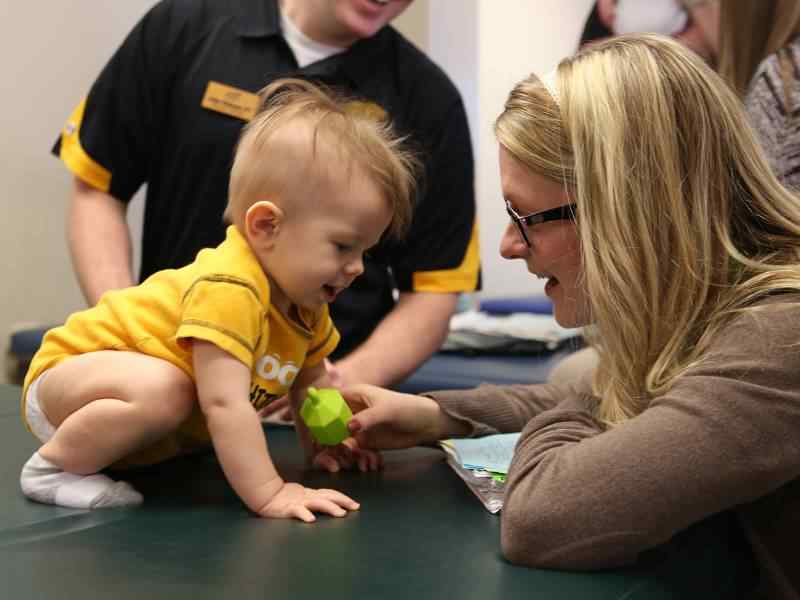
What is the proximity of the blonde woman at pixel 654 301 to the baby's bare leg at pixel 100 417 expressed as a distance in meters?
0.38

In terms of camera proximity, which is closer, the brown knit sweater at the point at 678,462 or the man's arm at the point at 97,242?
the brown knit sweater at the point at 678,462

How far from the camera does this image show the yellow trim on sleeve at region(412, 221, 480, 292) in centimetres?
180

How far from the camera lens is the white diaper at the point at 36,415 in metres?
1.08

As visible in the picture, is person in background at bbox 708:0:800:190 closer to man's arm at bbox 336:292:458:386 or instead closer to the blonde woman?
the blonde woman

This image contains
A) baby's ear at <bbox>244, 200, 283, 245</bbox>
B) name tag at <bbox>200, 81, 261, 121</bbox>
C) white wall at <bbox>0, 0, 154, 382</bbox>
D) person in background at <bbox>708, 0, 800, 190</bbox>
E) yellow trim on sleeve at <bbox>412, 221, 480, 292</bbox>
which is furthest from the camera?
white wall at <bbox>0, 0, 154, 382</bbox>

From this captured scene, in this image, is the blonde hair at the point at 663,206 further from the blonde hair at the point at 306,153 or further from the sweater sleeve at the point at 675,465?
the blonde hair at the point at 306,153

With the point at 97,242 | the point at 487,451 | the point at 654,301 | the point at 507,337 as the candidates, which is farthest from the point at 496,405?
the point at 507,337


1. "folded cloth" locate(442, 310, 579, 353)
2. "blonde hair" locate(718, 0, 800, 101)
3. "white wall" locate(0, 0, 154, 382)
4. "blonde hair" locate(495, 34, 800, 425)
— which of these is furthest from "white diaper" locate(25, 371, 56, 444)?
"white wall" locate(0, 0, 154, 382)

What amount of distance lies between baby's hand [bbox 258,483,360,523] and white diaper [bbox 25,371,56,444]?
296 millimetres

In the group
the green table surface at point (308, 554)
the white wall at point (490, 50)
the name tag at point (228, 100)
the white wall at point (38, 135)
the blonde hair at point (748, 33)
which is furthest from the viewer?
the white wall at point (490, 50)

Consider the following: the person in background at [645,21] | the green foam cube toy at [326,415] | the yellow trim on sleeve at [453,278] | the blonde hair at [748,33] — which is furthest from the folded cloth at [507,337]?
the green foam cube toy at [326,415]

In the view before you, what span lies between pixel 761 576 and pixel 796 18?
98 centimetres

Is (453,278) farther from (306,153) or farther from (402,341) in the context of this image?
(306,153)

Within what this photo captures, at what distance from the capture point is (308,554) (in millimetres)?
858
